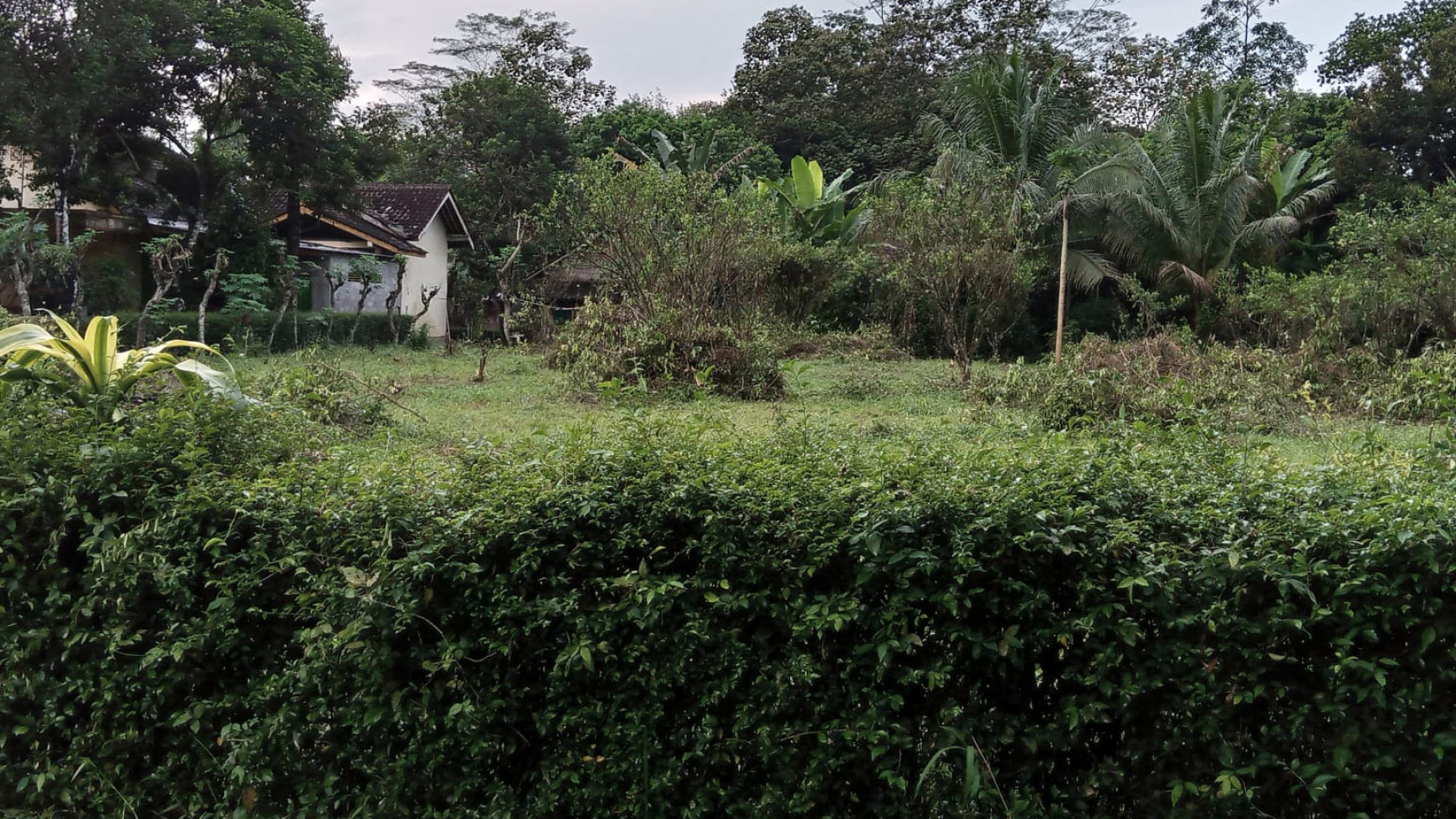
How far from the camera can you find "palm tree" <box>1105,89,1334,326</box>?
73.7 feet

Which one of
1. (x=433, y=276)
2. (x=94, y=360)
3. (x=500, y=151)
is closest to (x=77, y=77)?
(x=433, y=276)

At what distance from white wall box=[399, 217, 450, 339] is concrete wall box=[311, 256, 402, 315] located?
0.57 m

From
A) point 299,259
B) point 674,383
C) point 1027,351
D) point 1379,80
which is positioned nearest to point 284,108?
point 299,259

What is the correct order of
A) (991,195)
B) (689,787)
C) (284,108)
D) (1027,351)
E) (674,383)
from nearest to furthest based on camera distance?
(689,787)
(674,383)
(991,195)
(284,108)
(1027,351)

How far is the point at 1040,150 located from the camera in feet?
82.9

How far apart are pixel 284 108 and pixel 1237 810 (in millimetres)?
22497

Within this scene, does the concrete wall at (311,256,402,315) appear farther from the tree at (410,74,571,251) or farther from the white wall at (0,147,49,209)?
the white wall at (0,147,49,209)

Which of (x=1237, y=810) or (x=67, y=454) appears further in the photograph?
(x=67, y=454)

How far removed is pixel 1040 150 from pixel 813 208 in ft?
21.8

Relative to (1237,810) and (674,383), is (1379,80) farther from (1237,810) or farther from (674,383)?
(1237,810)

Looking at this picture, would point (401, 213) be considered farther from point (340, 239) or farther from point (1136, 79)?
point (1136, 79)

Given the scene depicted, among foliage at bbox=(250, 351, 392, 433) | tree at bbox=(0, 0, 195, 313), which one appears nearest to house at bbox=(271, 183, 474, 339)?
tree at bbox=(0, 0, 195, 313)

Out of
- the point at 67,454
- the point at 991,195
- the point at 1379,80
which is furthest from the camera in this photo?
the point at 1379,80

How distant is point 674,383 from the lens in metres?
13.0
